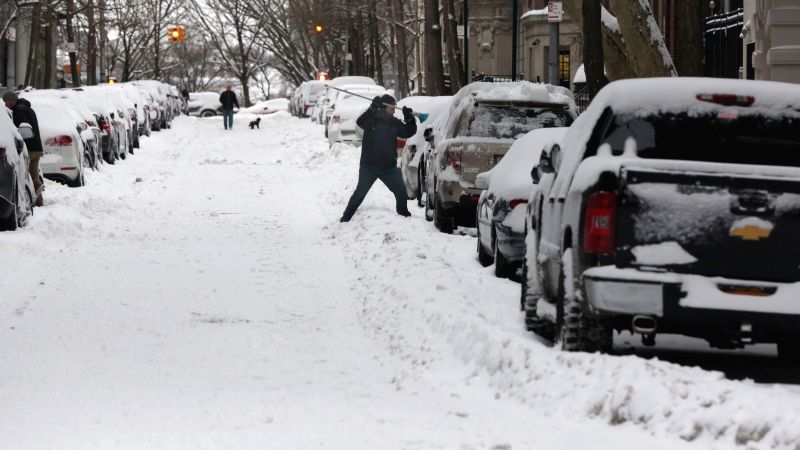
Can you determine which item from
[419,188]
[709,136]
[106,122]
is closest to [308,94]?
[106,122]

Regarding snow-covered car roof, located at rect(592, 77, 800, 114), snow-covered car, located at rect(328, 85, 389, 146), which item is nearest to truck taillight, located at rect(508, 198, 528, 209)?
snow-covered car roof, located at rect(592, 77, 800, 114)

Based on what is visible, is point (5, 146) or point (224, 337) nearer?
point (224, 337)

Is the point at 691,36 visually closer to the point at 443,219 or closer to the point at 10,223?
the point at 443,219

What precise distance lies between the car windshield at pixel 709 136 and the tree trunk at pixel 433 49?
3462 cm

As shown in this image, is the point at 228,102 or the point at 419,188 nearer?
the point at 419,188

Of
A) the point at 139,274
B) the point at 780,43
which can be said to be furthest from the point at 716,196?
the point at 780,43

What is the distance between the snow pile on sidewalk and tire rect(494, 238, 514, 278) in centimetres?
13

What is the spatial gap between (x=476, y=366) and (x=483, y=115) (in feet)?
28.6

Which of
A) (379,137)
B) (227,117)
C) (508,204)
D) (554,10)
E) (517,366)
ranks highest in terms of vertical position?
(554,10)

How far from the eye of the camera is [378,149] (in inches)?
761

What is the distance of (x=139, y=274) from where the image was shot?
45.9 ft

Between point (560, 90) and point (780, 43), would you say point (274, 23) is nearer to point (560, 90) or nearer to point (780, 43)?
point (780, 43)

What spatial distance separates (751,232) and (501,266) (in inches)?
230

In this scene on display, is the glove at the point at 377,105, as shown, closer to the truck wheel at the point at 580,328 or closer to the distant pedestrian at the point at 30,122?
the distant pedestrian at the point at 30,122
